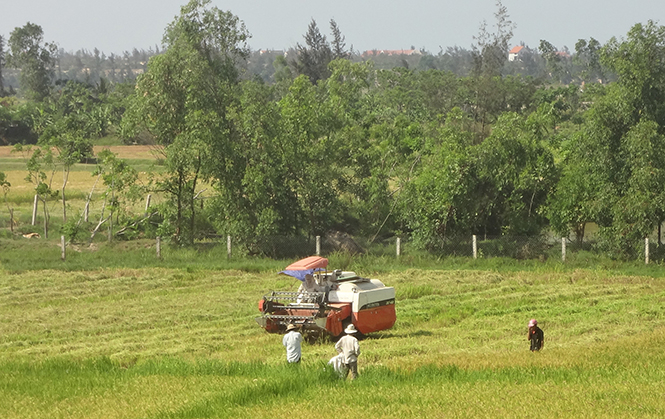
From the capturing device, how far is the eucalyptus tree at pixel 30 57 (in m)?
123

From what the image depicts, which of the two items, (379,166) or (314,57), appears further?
(314,57)

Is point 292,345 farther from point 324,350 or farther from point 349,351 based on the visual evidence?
point 324,350

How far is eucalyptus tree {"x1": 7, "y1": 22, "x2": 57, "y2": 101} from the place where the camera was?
122562 mm

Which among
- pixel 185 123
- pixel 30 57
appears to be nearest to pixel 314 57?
pixel 30 57

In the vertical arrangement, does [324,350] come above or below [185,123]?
below

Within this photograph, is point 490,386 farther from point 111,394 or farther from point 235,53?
point 235,53

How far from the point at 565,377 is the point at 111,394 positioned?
8.27 m

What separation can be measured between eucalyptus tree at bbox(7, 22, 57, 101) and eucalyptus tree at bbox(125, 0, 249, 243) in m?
93.4

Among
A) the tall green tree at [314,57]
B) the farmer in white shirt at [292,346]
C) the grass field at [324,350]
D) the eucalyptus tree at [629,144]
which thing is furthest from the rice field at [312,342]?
the tall green tree at [314,57]

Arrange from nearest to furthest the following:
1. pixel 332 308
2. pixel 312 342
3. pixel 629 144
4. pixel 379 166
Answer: pixel 332 308, pixel 312 342, pixel 629 144, pixel 379 166

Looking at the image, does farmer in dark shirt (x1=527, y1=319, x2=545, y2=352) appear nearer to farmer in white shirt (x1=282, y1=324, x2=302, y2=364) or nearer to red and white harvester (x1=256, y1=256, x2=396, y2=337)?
red and white harvester (x1=256, y1=256, x2=396, y2=337)

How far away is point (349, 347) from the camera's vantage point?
1488cm

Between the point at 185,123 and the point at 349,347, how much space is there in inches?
894

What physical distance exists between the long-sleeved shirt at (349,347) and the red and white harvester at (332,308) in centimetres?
416
